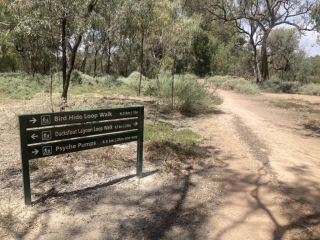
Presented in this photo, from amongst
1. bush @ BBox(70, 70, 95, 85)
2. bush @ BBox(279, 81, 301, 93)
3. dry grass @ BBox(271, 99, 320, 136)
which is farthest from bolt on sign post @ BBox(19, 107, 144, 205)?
bush @ BBox(279, 81, 301, 93)

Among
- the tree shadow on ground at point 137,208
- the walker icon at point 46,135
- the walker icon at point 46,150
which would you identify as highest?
the walker icon at point 46,135

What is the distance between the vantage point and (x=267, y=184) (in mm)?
4391

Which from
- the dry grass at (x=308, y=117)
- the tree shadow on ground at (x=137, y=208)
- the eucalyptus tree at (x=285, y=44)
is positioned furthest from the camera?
the eucalyptus tree at (x=285, y=44)

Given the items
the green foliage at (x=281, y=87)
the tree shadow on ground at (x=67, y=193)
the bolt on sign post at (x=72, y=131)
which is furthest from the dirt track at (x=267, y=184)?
the green foliage at (x=281, y=87)

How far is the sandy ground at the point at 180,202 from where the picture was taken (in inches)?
120

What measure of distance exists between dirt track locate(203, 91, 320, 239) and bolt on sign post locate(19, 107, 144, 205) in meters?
1.72

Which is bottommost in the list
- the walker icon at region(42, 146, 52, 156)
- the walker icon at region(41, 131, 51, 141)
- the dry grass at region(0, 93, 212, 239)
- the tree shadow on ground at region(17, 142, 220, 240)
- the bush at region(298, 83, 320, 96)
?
the tree shadow on ground at region(17, 142, 220, 240)

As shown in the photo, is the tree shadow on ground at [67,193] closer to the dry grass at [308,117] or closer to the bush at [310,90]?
the dry grass at [308,117]

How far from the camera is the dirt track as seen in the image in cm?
321

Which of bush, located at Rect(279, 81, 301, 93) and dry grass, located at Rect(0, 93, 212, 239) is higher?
bush, located at Rect(279, 81, 301, 93)

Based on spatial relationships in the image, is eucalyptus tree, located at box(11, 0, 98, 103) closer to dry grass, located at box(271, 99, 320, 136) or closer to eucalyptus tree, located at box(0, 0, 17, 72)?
dry grass, located at box(271, 99, 320, 136)

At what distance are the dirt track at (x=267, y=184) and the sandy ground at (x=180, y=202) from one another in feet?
0.04

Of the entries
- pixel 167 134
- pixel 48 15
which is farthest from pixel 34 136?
pixel 48 15

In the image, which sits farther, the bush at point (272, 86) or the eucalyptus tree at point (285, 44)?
the eucalyptus tree at point (285, 44)
